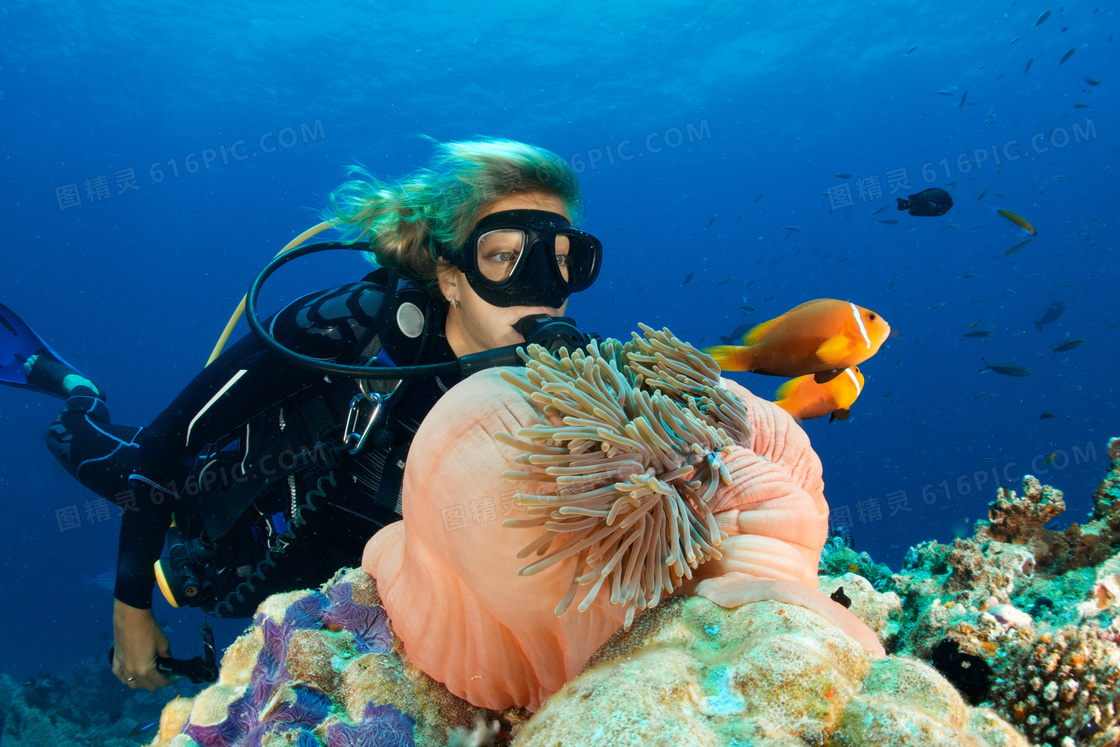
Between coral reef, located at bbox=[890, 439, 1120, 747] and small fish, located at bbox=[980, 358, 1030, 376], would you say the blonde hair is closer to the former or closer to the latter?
coral reef, located at bbox=[890, 439, 1120, 747]

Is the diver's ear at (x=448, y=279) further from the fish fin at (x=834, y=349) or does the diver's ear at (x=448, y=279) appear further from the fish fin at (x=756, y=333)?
the fish fin at (x=834, y=349)

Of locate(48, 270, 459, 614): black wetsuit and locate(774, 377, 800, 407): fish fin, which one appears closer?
locate(48, 270, 459, 614): black wetsuit

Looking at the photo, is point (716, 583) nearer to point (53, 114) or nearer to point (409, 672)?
point (409, 672)

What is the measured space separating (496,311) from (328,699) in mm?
1715

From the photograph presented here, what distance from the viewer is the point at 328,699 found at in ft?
5.19

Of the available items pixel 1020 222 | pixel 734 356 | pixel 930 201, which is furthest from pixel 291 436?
pixel 1020 222

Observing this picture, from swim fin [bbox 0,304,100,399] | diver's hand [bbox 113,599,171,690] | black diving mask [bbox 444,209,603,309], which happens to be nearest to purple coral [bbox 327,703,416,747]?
black diving mask [bbox 444,209,603,309]

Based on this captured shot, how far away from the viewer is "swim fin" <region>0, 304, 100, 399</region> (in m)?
5.08

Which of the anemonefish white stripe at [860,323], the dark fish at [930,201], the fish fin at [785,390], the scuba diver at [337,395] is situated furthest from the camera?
the dark fish at [930,201]

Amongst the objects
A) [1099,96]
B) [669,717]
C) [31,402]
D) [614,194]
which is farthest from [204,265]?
[1099,96]

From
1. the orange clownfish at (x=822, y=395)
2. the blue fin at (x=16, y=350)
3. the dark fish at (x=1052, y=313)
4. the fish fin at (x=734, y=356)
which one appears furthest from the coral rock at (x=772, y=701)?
the dark fish at (x=1052, y=313)

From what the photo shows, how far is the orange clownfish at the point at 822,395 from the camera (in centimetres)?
302

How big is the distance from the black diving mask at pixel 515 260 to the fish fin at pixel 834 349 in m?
1.26

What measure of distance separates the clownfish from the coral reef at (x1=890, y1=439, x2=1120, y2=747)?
93 centimetres
